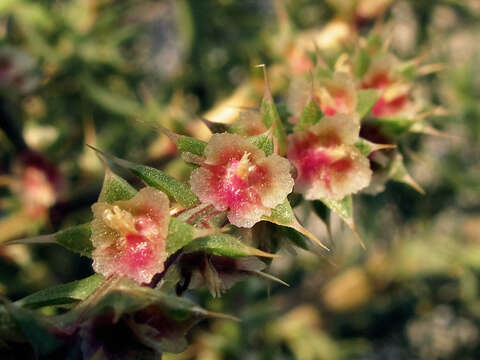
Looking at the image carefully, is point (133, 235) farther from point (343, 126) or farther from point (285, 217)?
point (343, 126)

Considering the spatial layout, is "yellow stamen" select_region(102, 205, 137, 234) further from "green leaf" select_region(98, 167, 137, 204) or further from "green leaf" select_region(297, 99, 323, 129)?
"green leaf" select_region(297, 99, 323, 129)

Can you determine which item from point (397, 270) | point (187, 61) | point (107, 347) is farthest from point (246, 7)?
point (107, 347)

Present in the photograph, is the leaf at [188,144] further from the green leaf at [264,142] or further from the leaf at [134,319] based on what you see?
the leaf at [134,319]

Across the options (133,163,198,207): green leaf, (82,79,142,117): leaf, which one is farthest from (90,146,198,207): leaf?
(82,79,142,117): leaf

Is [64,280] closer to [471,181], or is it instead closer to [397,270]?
[397,270]

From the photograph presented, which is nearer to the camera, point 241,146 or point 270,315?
point 241,146

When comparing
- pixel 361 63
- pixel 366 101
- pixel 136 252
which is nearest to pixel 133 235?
pixel 136 252

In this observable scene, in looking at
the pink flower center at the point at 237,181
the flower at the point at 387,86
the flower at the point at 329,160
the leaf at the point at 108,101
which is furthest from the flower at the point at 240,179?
the leaf at the point at 108,101

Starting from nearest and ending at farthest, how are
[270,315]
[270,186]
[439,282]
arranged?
[270,186] → [270,315] → [439,282]
